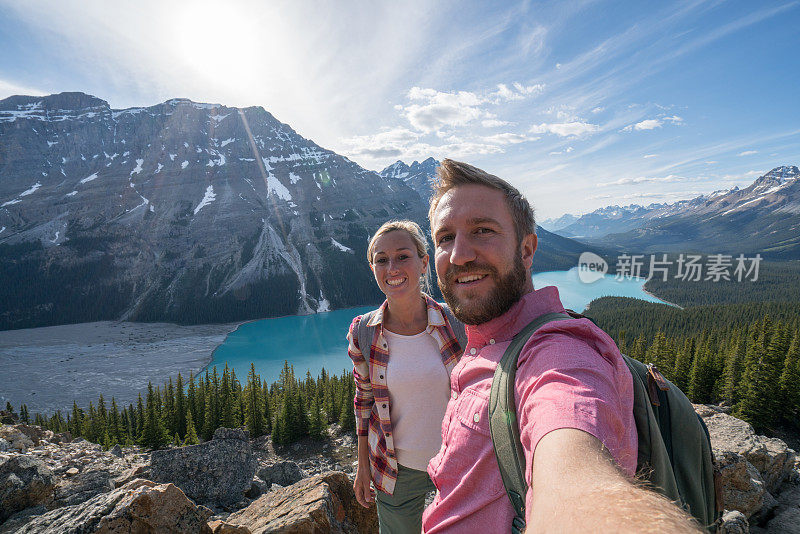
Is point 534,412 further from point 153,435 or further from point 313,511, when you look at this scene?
point 153,435

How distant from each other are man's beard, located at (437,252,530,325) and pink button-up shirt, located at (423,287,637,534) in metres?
0.13

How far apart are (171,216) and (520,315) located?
179771mm

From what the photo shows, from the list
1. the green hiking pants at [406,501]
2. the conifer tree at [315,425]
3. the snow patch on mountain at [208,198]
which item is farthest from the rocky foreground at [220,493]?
the snow patch on mountain at [208,198]

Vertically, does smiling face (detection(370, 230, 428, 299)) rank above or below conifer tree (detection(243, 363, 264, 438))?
above

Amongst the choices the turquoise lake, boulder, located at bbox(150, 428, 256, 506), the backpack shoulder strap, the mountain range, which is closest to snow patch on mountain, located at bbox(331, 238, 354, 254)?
the mountain range

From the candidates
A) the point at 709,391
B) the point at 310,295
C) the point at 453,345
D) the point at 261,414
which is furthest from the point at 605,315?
the point at 310,295

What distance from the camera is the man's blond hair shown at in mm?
2303

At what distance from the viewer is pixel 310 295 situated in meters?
134

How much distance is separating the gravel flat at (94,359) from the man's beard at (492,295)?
71.2 m

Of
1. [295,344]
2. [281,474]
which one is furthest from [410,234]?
[295,344]

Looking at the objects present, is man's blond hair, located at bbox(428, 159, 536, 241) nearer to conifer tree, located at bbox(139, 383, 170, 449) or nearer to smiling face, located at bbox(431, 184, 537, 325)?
smiling face, located at bbox(431, 184, 537, 325)

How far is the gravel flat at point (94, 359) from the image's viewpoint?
58.4 metres

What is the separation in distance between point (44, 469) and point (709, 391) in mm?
39415

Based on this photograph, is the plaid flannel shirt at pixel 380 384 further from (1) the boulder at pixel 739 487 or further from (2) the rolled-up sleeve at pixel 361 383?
(1) the boulder at pixel 739 487
